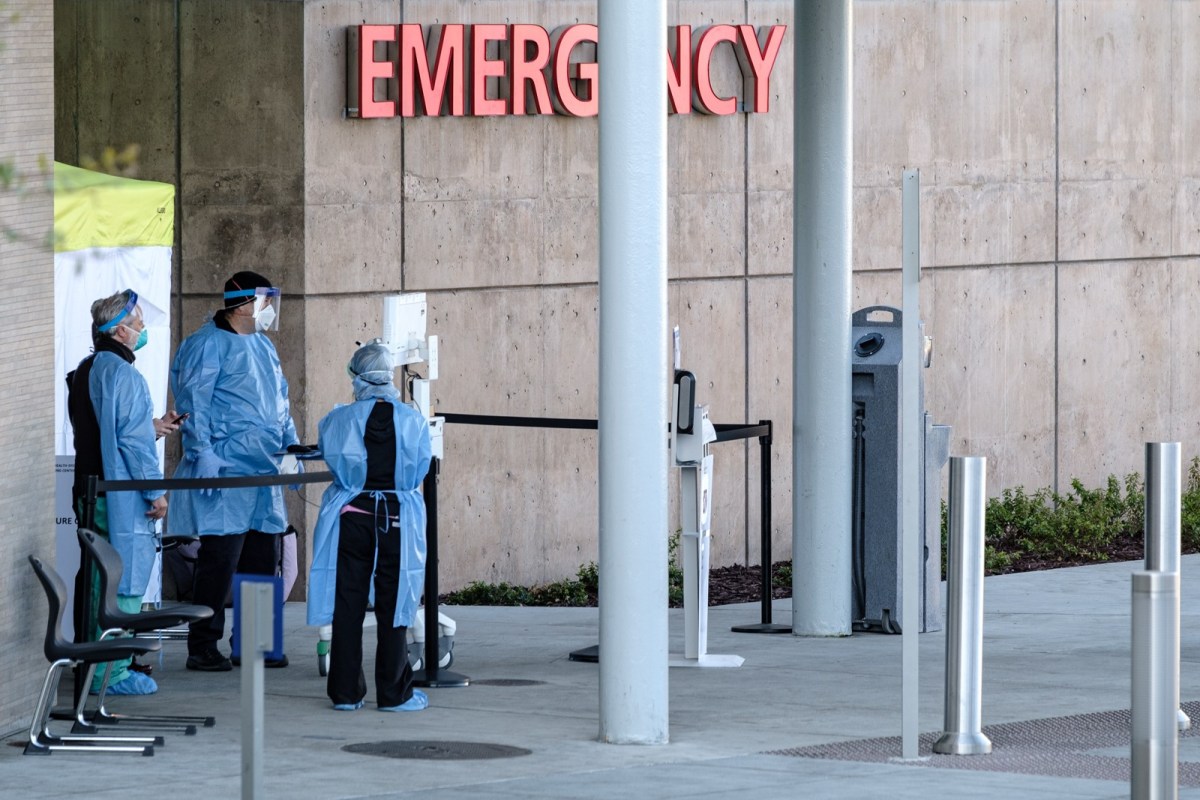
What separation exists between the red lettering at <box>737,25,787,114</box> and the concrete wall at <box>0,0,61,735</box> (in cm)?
Answer: 679

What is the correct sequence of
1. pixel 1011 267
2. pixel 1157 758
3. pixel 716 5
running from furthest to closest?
pixel 1011 267 → pixel 716 5 → pixel 1157 758

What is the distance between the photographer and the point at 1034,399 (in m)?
17.4

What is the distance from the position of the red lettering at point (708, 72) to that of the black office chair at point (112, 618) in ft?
22.4

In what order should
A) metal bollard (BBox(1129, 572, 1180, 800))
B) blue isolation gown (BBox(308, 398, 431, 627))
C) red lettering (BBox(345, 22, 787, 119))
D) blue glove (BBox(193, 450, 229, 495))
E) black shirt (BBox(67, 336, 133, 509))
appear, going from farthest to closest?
red lettering (BBox(345, 22, 787, 119)), blue glove (BBox(193, 450, 229, 495)), black shirt (BBox(67, 336, 133, 509)), blue isolation gown (BBox(308, 398, 431, 627)), metal bollard (BBox(1129, 572, 1180, 800))

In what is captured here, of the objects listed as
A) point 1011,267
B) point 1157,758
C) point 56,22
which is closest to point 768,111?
point 1011,267

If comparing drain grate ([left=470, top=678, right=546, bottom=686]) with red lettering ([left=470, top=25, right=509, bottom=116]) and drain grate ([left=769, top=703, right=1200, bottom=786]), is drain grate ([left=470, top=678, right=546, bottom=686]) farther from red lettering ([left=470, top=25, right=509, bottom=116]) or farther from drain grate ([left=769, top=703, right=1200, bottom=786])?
red lettering ([left=470, top=25, right=509, bottom=116])

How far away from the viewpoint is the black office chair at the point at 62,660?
28.8 ft

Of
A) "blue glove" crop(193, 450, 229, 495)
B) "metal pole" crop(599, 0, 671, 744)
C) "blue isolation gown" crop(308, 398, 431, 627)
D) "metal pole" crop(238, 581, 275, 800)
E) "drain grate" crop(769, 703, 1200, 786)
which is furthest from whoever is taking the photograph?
"blue glove" crop(193, 450, 229, 495)

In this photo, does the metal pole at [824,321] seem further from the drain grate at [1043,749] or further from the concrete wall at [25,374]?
the concrete wall at [25,374]

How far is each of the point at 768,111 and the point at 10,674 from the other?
7.94m

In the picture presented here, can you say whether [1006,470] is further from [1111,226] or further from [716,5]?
[716,5]

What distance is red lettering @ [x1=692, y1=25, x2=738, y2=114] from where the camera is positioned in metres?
15.2

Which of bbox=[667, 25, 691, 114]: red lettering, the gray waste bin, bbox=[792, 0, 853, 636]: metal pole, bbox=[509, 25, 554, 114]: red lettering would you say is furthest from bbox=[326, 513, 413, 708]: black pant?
bbox=[667, 25, 691, 114]: red lettering

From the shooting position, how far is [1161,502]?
28.1ft
